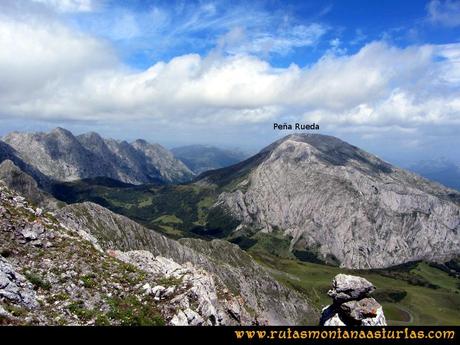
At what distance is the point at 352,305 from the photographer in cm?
5234

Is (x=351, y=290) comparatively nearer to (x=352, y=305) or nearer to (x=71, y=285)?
(x=352, y=305)

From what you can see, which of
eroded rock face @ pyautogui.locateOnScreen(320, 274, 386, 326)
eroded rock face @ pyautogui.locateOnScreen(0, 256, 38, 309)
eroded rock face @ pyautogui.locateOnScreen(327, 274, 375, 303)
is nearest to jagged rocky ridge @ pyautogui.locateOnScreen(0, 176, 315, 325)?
eroded rock face @ pyautogui.locateOnScreen(0, 256, 38, 309)

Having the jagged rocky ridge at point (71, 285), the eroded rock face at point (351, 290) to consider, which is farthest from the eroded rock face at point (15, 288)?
the eroded rock face at point (351, 290)

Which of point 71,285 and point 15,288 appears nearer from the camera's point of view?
point 15,288

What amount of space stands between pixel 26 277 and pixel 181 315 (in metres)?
15.2

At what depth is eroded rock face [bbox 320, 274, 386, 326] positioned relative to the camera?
50.8 meters

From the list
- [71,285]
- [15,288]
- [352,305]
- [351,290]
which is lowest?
[352,305]

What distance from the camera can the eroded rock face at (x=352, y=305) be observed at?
5084 centimetres

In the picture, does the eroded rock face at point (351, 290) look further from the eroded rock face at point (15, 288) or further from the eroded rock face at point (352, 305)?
the eroded rock face at point (15, 288)

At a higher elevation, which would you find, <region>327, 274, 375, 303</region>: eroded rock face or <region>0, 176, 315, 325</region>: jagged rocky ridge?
<region>0, 176, 315, 325</region>: jagged rocky ridge

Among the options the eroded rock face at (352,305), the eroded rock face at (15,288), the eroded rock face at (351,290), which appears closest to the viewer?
the eroded rock face at (15,288)

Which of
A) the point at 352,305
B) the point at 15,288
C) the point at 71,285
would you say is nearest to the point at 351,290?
the point at 352,305

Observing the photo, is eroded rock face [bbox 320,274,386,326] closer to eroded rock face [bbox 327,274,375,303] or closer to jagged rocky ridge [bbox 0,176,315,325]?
eroded rock face [bbox 327,274,375,303]
